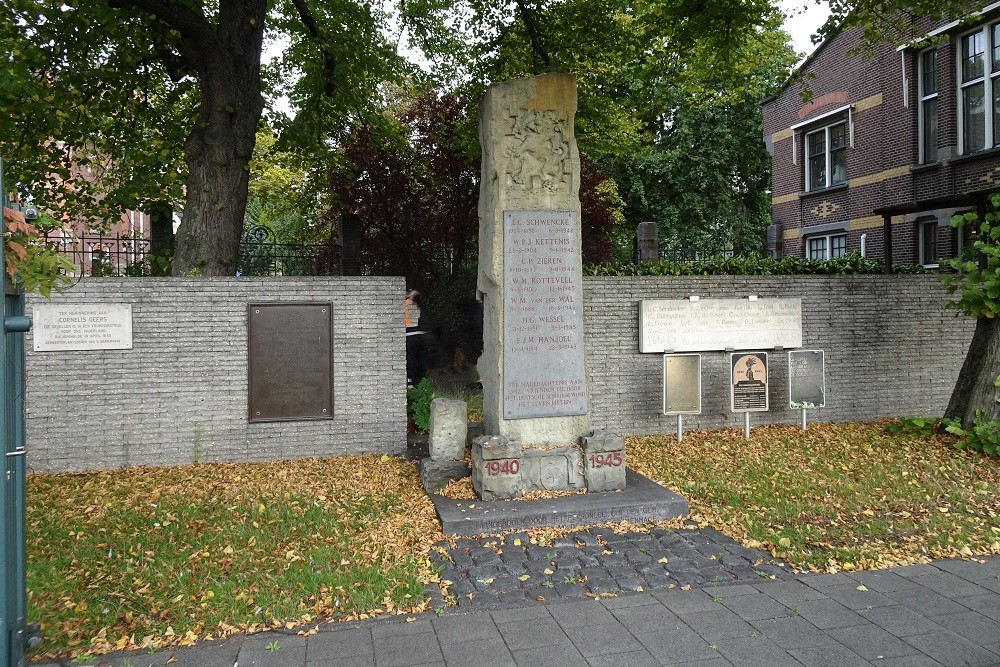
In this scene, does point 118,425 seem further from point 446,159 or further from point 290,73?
point 446,159

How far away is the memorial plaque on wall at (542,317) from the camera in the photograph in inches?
283

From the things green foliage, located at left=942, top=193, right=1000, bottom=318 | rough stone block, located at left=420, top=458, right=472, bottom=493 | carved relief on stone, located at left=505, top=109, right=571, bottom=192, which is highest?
carved relief on stone, located at left=505, top=109, right=571, bottom=192

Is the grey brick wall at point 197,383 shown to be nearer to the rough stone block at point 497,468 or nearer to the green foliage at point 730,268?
the rough stone block at point 497,468

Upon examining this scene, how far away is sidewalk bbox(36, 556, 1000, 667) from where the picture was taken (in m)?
4.00

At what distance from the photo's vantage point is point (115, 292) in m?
8.62

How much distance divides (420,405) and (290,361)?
207 centimetres

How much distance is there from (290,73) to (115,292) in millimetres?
7719

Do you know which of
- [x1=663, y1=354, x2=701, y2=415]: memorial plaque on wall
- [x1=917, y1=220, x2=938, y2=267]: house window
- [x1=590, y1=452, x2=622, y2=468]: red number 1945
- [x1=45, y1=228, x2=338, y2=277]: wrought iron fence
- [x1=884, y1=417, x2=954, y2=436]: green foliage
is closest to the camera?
[x1=590, y1=452, x2=622, y2=468]: red number 1945

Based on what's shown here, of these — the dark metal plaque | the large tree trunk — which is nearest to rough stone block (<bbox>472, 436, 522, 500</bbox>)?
the dark metal plaque

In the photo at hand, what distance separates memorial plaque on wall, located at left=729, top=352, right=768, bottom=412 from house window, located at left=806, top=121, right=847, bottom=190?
13.8 metres

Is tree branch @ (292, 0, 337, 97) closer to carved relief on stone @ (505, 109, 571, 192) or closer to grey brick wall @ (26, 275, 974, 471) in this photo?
grey brick wall @ (26, 275, 974, 471)

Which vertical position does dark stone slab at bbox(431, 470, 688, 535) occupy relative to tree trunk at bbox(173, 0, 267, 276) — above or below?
Result: below

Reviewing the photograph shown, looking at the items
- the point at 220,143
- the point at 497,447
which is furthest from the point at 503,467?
the point at 220,143

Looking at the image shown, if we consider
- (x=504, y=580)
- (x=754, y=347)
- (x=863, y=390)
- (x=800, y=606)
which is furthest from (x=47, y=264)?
(x=863, y=390)
